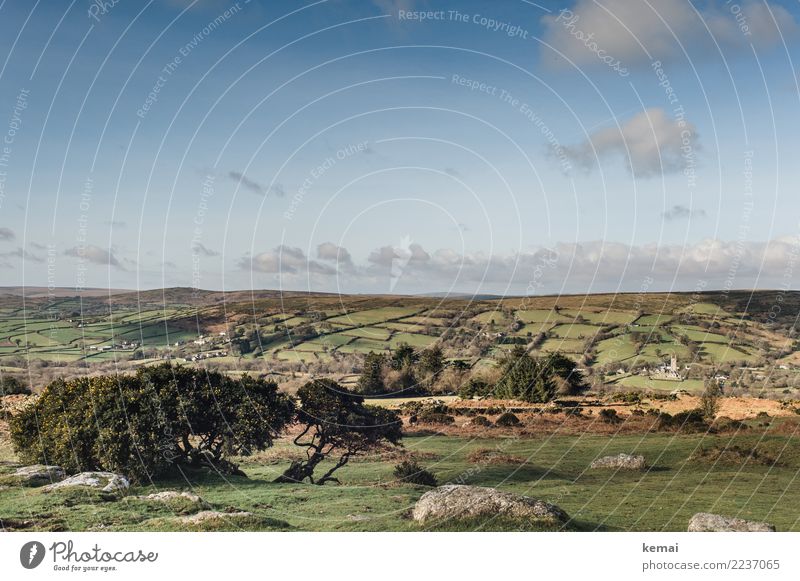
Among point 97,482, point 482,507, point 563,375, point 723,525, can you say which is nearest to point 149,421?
point 97,482

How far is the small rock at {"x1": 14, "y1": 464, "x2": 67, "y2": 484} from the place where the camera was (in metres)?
30.9

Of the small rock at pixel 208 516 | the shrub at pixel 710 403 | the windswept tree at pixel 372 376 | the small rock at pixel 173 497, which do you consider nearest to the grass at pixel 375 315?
the windswept tree at pixel 372 376

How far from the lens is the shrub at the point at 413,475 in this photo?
3316 cm

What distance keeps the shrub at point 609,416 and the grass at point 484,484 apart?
23.1 feet

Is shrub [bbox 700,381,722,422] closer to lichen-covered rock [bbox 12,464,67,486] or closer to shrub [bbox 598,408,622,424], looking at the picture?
shrub [bbox 598,408,622,424]

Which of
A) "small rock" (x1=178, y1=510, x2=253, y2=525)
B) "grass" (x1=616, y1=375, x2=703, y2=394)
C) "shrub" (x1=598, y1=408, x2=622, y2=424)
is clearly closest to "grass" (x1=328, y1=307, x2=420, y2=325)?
"grass" (x1=616, y1=375, x2=703, y2=394)

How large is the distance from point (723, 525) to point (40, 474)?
29.1m

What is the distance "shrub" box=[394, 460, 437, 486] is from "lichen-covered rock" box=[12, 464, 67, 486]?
1544 centimetres

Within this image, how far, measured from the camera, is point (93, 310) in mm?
98500

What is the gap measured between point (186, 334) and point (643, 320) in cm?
5921

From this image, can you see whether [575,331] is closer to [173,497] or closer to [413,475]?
[413,475]

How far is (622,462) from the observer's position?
36.6 m

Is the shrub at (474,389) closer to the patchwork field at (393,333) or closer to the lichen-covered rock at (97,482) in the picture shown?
the patchwork field at (393,333)
